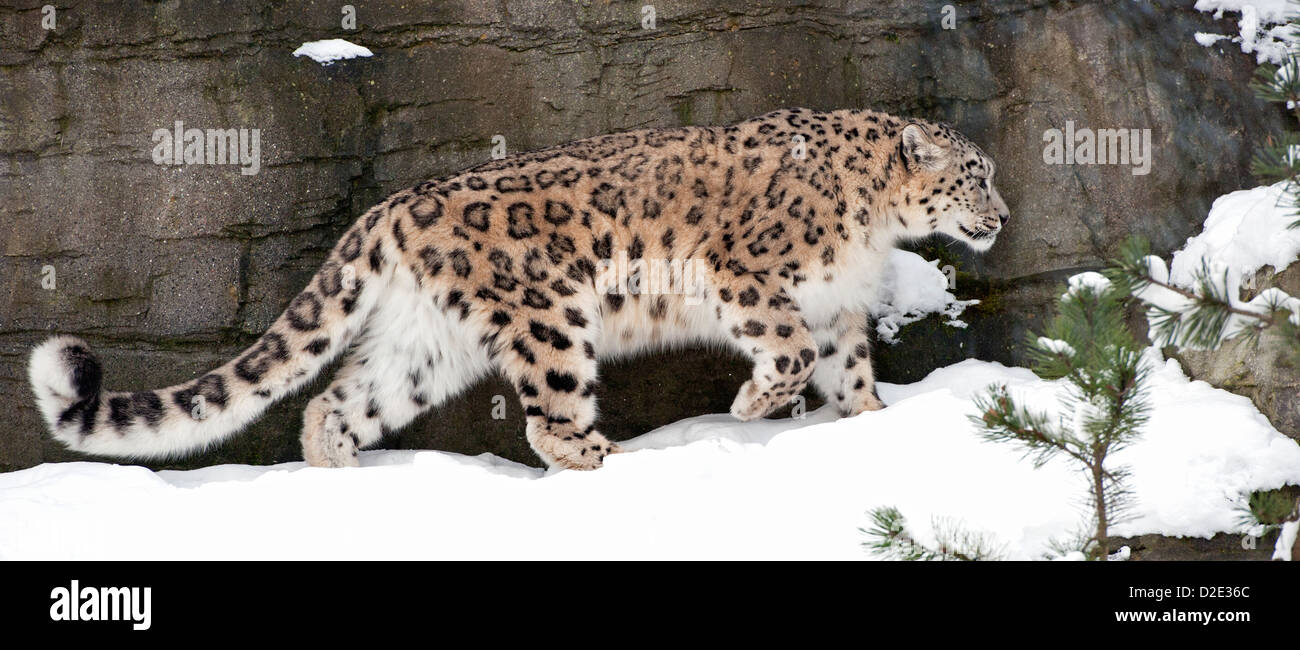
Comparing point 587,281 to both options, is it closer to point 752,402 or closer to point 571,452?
point 571,452

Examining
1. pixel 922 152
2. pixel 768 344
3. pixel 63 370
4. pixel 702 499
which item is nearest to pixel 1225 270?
pixel 702 499

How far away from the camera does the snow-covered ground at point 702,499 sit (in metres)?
3.64

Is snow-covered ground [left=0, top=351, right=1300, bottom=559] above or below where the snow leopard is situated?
below

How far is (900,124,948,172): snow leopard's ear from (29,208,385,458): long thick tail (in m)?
2.29

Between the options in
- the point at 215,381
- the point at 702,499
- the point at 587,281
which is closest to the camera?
the point at 702,499

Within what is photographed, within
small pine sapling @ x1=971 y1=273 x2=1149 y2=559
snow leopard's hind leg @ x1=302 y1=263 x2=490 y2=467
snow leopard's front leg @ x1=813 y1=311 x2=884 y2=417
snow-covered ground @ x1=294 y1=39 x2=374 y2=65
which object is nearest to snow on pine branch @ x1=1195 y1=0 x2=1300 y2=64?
snow leopard's front leg @ x1=813 y1=311 x2=884 y2=417

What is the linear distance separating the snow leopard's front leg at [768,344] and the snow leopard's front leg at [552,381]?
0.66m

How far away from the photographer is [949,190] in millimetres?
5340

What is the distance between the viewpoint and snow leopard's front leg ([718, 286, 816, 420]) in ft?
16.5

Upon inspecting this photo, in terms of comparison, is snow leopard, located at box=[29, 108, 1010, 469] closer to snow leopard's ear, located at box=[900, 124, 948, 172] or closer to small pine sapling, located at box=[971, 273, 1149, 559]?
snow leopard's ear, located at box=[900, 124, 948, 172]

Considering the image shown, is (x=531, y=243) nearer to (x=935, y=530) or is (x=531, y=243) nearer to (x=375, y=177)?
(x=375, y=177)

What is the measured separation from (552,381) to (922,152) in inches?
75.7

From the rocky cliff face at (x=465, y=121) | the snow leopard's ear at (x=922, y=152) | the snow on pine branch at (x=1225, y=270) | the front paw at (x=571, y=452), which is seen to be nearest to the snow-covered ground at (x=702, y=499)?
the front paw at (x=571, y=452)

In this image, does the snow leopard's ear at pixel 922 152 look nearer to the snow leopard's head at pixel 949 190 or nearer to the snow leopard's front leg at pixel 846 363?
the snow leopard's head at pixel 949 190
